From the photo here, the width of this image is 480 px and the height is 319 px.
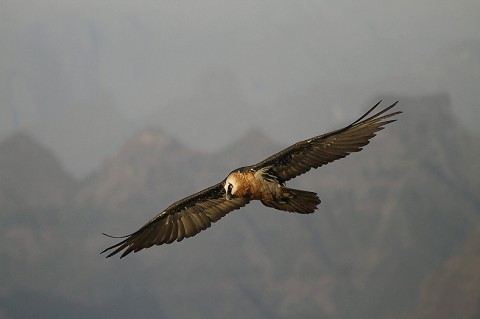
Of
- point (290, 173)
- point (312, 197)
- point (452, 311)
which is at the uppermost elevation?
point (452, 311)

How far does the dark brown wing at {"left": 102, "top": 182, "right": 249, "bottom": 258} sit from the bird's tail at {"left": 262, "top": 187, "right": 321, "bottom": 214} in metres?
3.05

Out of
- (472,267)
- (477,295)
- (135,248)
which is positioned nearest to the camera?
(135,248)

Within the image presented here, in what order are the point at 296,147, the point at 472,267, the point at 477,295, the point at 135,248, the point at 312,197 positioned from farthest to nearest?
the point at 472,267 < the point at 477,295 < the point at 135,248 < the point at 296,147 < the point at 312,197

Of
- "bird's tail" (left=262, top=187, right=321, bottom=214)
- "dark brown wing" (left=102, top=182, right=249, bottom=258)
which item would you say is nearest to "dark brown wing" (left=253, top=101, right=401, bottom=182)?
"bird's tail" (left=262, top=187, right=321, bottom=214)

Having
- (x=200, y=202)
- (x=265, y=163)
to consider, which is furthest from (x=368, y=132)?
(x=200, y=202)

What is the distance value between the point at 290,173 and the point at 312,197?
182cm

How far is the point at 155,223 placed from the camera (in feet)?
73.6

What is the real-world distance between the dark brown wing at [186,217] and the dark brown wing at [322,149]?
226 cm

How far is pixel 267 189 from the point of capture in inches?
757

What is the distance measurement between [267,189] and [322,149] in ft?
6.86

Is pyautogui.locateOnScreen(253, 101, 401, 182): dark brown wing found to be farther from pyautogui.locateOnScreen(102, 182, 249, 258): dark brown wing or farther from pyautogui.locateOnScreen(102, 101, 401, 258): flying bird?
pyautogui.locateOnScreen(102, 182, 249, 258): dark brown wing

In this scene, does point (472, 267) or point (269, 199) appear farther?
point (472, 267)

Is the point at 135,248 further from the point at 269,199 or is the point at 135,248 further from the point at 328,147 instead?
the point at 328,147

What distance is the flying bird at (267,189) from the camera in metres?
19.1
